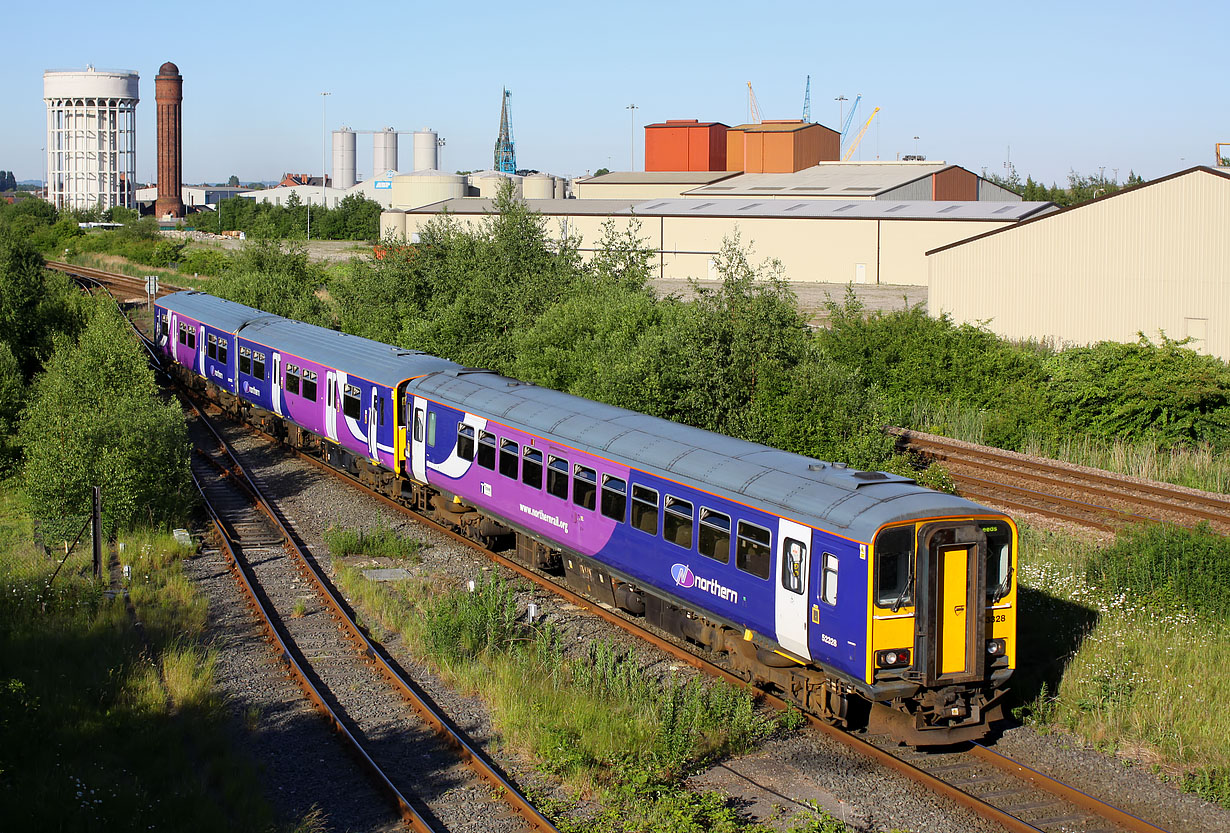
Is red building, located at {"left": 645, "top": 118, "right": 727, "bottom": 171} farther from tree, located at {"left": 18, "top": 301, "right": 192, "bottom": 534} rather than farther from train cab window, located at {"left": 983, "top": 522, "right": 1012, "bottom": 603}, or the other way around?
train cab window, located at {"left": 983, "top": 522, "right": 1012, "bottom": 603}

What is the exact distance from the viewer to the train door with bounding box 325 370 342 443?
74.2ft

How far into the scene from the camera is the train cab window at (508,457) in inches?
648

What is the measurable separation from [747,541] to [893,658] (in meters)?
2.09

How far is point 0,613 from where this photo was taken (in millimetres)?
14398

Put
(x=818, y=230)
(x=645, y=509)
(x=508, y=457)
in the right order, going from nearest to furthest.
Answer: (x=645, y=509), (x=508, y=457), (x=818, y=230)

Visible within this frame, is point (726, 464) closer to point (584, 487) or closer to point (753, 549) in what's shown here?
point (753, 549)

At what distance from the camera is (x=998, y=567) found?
10.9 metres

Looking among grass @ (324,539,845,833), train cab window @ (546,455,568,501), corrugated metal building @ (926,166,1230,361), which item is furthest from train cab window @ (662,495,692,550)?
corrugated metal building @ (926,166,1230,361)

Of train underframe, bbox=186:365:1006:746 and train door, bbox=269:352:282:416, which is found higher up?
train door, bbox=269:352:282:416

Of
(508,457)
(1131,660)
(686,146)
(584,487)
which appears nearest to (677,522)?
(584,487)

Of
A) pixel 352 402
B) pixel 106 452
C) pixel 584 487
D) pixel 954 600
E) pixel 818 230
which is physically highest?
pixel 818 230

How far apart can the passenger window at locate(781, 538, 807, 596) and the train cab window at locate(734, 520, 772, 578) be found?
233mm

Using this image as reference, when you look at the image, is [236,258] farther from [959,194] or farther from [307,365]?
[959,194]

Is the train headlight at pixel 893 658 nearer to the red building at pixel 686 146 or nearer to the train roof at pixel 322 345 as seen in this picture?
the train roof at pixel 322 345
